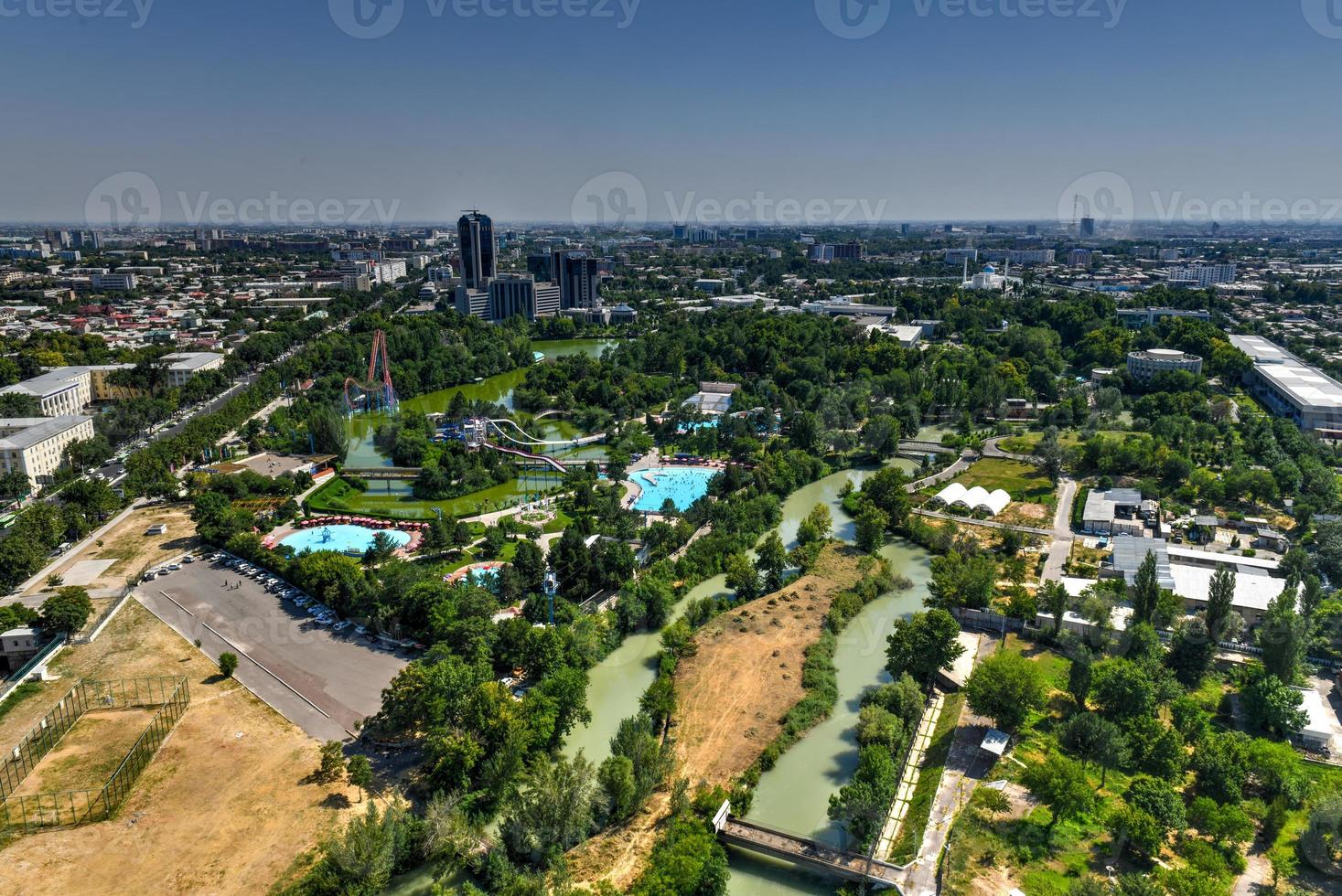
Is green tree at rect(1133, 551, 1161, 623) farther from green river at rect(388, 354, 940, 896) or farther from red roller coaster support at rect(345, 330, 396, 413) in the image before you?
red roller coaster support at rect(345, 330, 396, 413)

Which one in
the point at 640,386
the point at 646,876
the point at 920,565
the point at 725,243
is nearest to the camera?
the point at 646,876

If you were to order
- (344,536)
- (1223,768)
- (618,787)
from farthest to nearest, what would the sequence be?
(344,536), (1223,768), (618,787)

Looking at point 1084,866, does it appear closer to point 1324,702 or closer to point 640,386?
point 1324,702

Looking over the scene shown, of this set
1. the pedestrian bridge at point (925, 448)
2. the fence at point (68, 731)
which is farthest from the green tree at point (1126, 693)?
the pedestrian bridge at point (925, 448)

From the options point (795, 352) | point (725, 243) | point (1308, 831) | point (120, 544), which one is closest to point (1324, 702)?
point (1308, 831)

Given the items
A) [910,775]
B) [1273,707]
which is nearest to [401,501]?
[910,775]

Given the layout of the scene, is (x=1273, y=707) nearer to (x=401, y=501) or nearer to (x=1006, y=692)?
(x=1006, y=692)

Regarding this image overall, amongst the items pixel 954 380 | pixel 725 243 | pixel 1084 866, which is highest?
pixel 725 243
